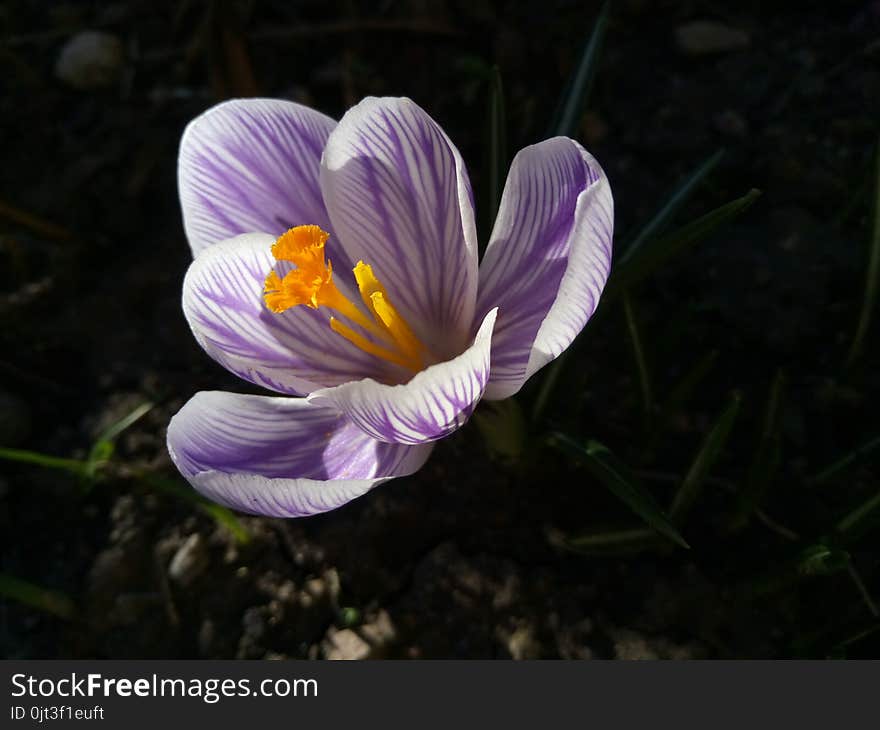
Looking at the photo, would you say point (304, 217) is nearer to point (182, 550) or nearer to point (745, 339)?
point (182, 550)

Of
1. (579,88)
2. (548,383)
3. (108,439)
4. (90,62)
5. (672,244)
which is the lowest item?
(108,439)

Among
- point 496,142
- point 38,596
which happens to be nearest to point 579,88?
point 496,142

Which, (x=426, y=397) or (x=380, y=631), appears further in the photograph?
(x=380, y=631)

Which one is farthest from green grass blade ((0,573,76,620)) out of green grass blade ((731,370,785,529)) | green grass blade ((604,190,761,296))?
green grass blade ((731,370,785,529))

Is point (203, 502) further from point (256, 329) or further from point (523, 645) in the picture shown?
point (523, 645)

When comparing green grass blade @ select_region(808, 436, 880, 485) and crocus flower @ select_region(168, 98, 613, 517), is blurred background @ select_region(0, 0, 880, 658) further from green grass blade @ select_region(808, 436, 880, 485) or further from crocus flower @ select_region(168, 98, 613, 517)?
crocus flower @ select_region(168, 98, 613, 517)

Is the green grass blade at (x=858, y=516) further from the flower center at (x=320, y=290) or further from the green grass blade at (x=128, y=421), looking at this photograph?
the green grass blade at (x=128, y=421)
